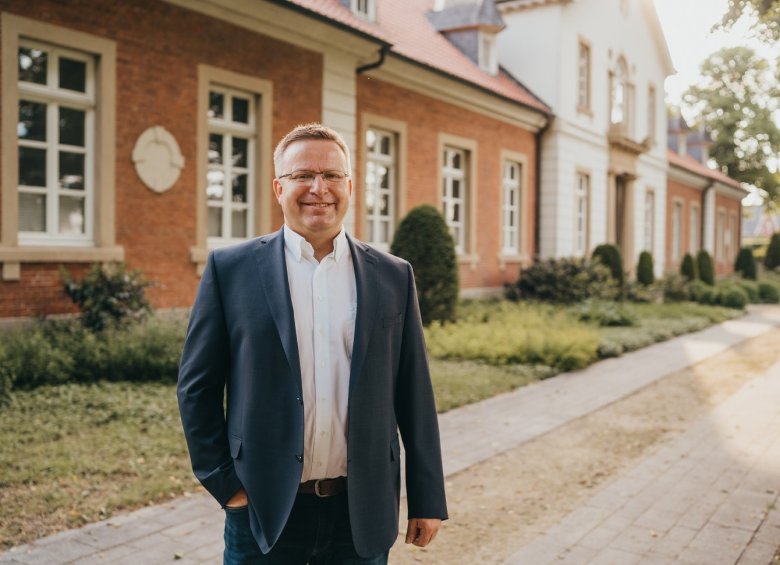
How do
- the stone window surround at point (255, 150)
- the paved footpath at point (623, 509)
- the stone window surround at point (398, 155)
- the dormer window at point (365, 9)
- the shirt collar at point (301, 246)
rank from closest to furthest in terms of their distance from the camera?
1. the shirt collar at point (301, 246)
2. the paved footpath at point (623, 509)
3. the stone window surround at point (255, 150)
4. the stone window surround at point (398, 155)
5. the dormer window at point (365, 9)

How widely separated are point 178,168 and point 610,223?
17.3 m

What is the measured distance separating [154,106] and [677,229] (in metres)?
27.4

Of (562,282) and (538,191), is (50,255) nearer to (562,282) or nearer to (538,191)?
(562,282)

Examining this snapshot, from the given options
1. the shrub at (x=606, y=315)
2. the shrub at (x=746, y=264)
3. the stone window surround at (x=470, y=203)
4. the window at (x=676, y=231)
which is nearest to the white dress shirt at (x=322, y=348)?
the shrub at (x=606, y=315)

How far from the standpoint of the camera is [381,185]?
15.5m

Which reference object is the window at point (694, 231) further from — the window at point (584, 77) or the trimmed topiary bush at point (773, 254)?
the window at point (584, 77)

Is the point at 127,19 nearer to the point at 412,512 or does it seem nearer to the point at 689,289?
the point at 412,512

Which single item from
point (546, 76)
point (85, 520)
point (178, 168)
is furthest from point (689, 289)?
point (85, 520)

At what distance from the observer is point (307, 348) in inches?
93.2

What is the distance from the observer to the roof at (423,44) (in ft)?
48.6

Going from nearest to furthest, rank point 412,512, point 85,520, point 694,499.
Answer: point 412,512, point 85,520, point 694,499

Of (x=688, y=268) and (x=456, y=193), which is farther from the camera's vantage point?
(x=688, y=268)

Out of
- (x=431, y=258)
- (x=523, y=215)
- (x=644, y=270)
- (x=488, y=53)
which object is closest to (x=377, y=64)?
(x=431, y=258)

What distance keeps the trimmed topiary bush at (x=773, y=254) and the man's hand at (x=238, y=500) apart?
46540mm
